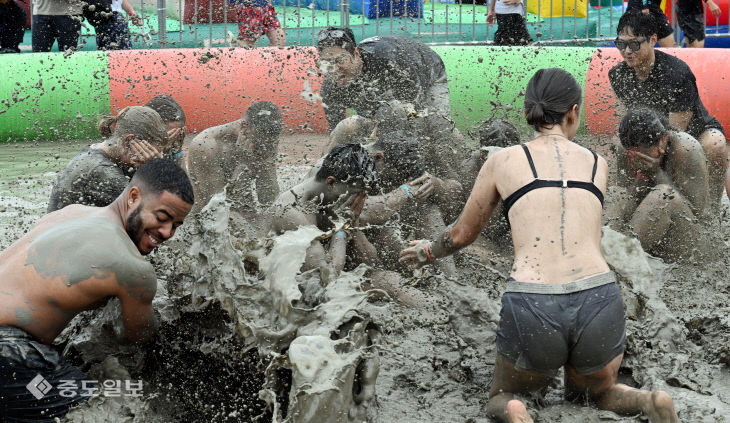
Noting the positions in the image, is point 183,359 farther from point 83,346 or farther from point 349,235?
point 349,235

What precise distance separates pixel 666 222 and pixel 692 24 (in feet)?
17.7

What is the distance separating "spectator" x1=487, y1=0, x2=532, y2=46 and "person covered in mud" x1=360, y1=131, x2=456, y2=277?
4734 mm

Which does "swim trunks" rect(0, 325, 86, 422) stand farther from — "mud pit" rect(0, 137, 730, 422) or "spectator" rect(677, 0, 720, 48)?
"spectator" rect(677, 0, 720, 48)

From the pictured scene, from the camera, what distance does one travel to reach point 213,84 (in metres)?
10.2

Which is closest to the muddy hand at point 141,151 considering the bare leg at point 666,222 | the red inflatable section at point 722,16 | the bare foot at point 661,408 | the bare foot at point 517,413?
the bare foot at point 517,413

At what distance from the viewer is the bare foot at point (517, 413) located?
11.0 ft

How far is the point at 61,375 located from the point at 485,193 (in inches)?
80.4

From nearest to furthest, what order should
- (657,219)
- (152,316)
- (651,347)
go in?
(152,316) < (651,347) < (657,219)

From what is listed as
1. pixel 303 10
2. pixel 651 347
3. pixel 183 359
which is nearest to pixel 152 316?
pixel 183 359

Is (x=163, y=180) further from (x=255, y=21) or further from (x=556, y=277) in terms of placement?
(x=255, y=21)

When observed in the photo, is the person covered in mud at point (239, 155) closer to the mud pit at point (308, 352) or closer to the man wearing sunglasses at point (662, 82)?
the mud pit at point (308, 352)

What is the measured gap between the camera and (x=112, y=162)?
4.98m

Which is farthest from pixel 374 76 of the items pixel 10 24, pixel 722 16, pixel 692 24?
pixel 722 16

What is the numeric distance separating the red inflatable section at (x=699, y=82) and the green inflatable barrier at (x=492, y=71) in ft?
0.59
